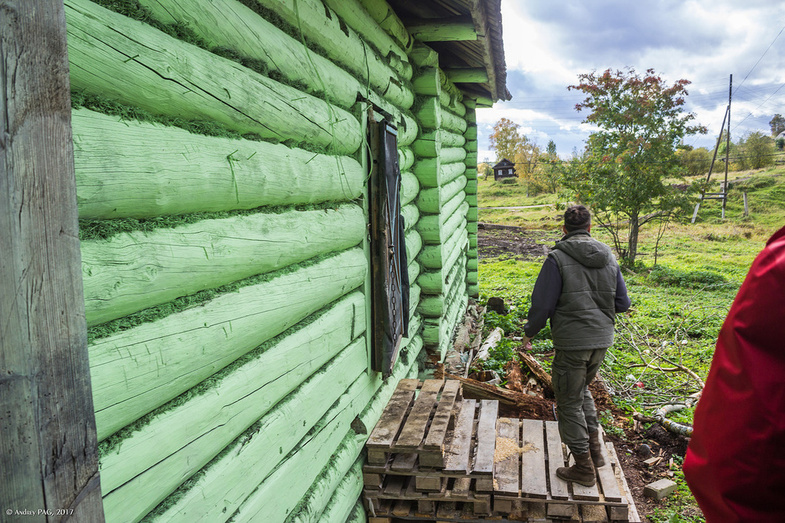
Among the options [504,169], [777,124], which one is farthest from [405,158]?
[777,124]

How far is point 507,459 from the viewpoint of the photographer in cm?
383

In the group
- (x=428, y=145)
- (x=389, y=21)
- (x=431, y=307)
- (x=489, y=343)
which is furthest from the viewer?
(x=489, y=343)

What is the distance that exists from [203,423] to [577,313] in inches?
114

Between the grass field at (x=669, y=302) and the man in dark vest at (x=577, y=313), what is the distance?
55.0 inches

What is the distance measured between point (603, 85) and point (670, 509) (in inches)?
558

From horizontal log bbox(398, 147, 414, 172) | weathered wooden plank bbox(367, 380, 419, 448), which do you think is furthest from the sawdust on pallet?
horizontal log bbox(398, 147, 414, 172)

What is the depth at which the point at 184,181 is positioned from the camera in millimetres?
1547

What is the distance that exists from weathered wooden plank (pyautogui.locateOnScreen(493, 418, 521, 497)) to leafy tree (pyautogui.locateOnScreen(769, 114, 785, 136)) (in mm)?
105954

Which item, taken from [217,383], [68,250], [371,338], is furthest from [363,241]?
[68,250]

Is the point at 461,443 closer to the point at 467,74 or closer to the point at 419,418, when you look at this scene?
the point at 419,418

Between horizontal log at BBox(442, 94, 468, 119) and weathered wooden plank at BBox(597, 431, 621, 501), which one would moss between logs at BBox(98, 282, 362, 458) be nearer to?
weathered wooden plank at BBox(597, 431, 621, 501)

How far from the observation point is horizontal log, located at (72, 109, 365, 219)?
119 cm

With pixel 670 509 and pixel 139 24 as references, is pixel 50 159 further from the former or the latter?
pixel 670 509

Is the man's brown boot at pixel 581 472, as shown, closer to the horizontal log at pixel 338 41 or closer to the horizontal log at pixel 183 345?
the horizontal log at pixel 183 345
